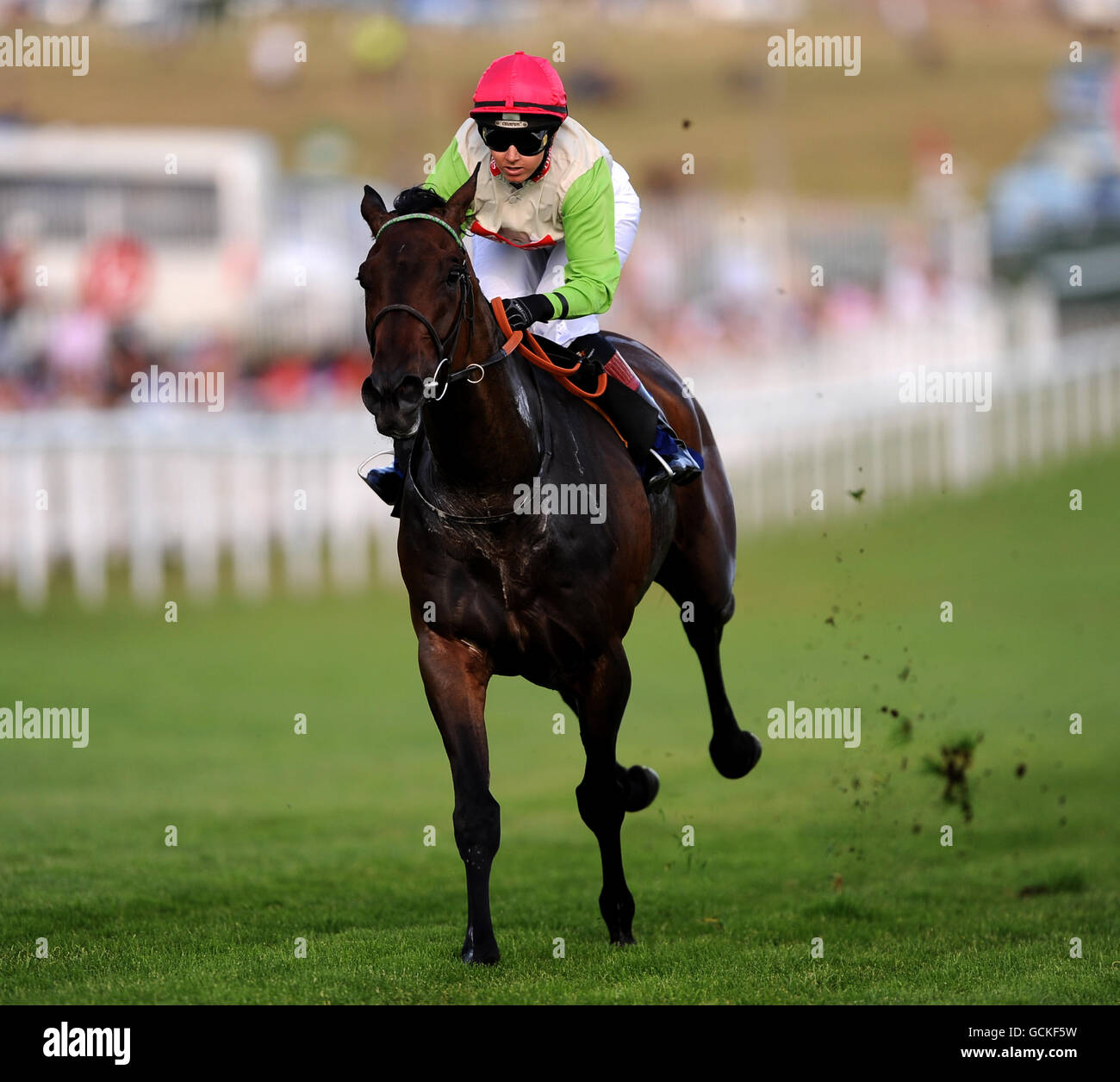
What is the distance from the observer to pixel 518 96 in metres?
5.48

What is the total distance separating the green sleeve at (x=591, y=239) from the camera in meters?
5.67

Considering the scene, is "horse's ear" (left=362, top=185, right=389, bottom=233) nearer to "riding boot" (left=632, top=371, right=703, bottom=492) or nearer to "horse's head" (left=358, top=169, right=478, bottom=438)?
"horse's head" (left=358, top=169, right=478, bottom=438)

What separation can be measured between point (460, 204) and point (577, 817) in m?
5.19

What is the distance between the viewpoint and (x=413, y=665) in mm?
14586

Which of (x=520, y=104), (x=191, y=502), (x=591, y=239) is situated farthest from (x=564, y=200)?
(x=191, y=502)

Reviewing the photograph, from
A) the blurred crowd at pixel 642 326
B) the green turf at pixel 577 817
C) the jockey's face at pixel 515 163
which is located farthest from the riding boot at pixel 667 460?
the blurred crowd at pixel 642 326

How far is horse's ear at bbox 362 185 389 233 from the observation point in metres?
5.09

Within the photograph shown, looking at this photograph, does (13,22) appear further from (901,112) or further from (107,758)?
(107,758)

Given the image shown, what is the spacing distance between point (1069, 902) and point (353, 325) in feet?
57.4

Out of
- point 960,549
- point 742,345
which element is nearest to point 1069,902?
point 960,549

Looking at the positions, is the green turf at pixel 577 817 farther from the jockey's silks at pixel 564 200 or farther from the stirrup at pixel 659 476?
the jockey's silks at pixel 564 200

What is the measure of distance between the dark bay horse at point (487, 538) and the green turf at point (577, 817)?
559mm

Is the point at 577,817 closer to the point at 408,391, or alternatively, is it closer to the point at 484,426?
the point at 484,426

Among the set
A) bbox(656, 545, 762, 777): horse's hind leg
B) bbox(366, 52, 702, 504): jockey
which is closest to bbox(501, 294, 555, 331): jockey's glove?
bbox(366, 52, 702, 504): jockey
